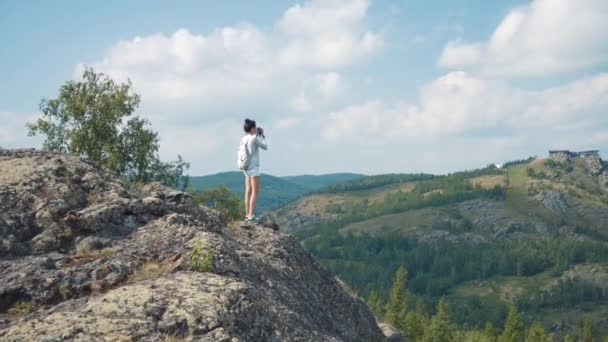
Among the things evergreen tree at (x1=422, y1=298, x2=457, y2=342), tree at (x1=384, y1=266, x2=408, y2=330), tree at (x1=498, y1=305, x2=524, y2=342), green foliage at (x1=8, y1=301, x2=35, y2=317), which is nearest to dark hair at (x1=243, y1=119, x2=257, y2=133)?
green foliage at (x1=8, y1=301, x2=35, y2=317)

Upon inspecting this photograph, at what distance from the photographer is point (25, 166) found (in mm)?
16984

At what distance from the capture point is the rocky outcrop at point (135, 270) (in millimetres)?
11133

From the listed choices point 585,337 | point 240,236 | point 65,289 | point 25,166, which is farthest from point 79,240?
point 585,337

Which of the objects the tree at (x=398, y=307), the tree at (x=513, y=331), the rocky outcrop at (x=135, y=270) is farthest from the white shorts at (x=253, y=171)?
the tree at (x=513, y=331)

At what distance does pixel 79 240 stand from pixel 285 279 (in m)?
6.06

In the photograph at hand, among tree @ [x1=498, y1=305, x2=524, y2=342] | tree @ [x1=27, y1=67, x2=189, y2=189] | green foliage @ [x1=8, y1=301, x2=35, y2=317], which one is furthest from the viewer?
tree @ [x1=498, y1=305, x2=524, y2=342]

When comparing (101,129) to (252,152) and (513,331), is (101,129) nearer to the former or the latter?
(252,152)

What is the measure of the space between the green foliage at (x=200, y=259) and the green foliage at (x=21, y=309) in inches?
143

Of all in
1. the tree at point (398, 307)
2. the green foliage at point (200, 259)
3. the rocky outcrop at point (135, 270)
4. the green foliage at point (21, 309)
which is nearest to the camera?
the rocky outcrop at point (135, 270)

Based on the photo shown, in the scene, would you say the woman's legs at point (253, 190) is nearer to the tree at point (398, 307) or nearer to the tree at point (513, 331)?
the tree at point (398, 307)

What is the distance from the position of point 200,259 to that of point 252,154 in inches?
312

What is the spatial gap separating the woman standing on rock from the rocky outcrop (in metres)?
1.96

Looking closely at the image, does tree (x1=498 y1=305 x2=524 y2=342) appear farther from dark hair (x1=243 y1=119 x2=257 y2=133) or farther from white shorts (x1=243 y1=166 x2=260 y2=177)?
dark hair (x1=243 y1=119 x2=257 y2=133)

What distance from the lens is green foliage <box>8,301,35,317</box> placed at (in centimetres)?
1182
